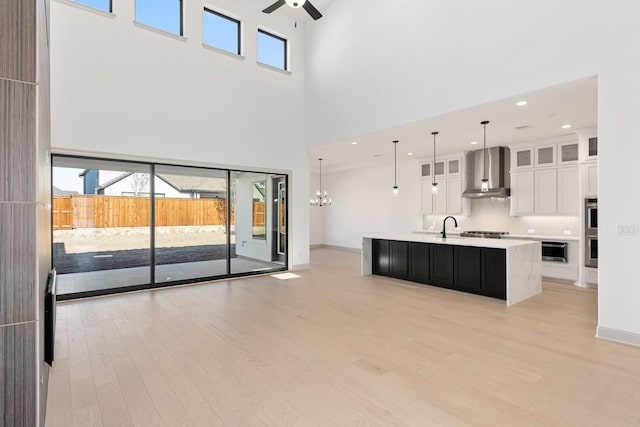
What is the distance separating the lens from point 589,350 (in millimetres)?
3348

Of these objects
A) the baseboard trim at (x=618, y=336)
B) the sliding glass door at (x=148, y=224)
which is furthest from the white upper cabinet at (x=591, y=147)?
the sliding glass door at (x=148, y=224)

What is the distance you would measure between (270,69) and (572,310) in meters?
7.13

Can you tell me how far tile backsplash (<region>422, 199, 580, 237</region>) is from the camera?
7.02 meters

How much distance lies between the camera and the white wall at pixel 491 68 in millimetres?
3592

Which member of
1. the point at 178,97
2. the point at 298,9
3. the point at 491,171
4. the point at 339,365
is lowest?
the point at 339,365

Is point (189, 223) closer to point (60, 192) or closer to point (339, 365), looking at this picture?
point (60, 192)

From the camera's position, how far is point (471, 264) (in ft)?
18.4

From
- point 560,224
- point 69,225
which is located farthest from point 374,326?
point 560,224

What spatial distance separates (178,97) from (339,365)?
18.2 feet

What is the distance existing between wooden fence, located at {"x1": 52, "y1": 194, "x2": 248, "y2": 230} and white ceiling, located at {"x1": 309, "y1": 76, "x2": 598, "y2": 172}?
2971 mm

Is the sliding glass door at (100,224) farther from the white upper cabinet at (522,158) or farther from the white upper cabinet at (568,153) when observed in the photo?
the white upper cabinet at (568,153)

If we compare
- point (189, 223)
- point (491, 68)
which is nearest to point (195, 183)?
point (189, 223)

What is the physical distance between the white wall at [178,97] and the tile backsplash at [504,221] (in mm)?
4198

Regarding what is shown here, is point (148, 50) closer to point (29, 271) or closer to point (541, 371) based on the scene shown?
point (29, 271)
